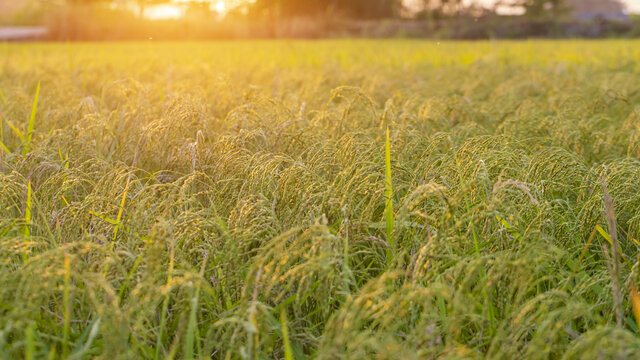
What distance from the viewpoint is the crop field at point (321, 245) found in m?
0.91

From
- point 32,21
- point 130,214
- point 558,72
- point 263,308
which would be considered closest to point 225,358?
point 263,308

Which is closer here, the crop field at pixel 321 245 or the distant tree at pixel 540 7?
the crop field at pixel 321 245

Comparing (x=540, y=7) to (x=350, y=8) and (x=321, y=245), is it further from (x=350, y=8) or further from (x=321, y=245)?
(x=321, y=245)

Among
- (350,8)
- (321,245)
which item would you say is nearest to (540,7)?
(350,8)

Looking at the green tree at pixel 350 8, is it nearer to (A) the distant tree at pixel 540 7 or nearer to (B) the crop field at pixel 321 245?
(A) the distant tree at pixel 540 7

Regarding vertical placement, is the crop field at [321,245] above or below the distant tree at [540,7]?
below

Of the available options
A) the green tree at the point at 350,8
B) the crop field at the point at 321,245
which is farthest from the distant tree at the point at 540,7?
the crop field at the point at 321,245

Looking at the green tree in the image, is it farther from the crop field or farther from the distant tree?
the crop field

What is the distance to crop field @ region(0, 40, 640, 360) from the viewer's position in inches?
35.9

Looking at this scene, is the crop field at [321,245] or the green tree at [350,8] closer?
the crop field at [321,245]

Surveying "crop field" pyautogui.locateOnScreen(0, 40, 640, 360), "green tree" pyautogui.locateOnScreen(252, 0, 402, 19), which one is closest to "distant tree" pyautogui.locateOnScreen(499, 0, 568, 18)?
"green tree" pyautogui.locateOnScreen(252, 0, 402, 19)

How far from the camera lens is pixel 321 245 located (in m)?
1.08

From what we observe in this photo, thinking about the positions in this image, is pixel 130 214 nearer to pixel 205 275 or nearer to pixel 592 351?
pixel 205 275

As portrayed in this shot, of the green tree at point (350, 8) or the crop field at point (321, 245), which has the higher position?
the green tree at point (350, 8)
